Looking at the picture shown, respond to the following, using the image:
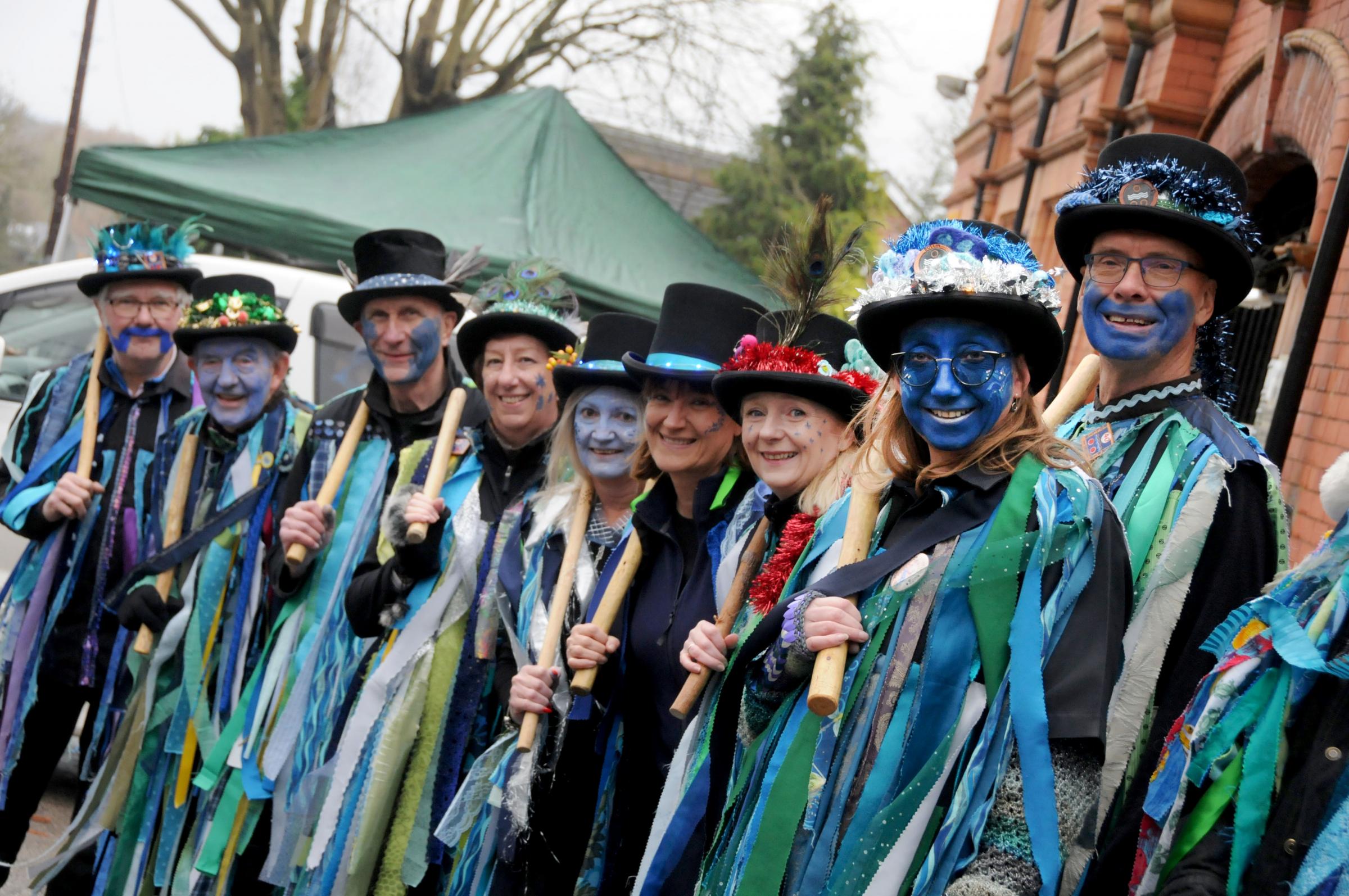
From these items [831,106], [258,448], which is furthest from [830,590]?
[831,106]

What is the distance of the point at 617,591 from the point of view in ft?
10.4

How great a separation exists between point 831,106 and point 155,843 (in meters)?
19.8

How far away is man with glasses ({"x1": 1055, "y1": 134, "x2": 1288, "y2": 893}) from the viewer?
230cm

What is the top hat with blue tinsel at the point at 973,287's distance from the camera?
2186 millimetres

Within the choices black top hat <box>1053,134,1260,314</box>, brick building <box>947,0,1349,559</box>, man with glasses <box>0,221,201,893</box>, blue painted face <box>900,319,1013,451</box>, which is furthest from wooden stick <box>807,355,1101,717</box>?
man with glasses <box>0,221,201,893</box>

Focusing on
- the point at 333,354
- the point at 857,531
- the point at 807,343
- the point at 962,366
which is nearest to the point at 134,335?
the point at 333,354

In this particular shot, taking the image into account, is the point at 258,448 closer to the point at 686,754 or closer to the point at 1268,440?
the point at 686,754

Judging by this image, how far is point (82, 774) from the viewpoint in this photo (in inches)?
174

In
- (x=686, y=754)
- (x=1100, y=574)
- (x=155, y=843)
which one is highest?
(x=1100, y=574)

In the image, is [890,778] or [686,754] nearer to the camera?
[890,778]

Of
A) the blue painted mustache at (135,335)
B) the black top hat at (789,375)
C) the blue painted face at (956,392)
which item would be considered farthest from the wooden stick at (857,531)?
the blue painted mustache at (135,335)

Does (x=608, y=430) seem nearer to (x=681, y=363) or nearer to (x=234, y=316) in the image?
(x=681, y=363)

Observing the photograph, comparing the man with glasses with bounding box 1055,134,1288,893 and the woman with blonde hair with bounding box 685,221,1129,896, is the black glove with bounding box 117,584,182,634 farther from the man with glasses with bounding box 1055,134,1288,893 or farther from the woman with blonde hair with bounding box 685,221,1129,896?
the man with glasses with bounding box 1055,134,1288,893

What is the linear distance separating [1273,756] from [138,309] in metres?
4.09
